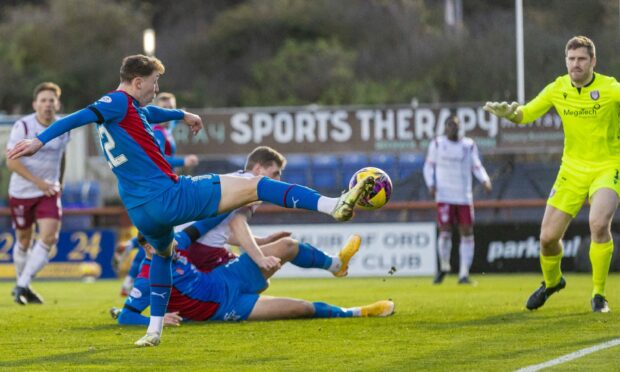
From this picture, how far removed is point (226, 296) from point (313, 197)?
2.43m

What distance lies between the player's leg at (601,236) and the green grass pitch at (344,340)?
242 millimetres

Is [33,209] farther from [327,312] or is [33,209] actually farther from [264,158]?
[264,158]

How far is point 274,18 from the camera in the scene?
53125 mm

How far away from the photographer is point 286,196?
8117 mm

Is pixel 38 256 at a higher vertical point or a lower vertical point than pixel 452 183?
lower

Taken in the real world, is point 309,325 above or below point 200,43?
below

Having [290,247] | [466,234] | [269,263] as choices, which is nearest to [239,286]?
[290,247]

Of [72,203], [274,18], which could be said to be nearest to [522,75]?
[72,203]

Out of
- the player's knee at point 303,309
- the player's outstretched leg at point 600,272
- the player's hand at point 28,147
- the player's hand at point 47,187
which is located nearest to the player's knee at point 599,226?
the player's outstretched leg at point 600,272

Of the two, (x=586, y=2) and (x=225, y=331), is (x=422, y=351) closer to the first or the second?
(x=225, y=331)

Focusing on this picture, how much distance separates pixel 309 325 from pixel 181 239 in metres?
1.30

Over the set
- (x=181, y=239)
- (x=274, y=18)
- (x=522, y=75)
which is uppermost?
(x=274, y=18)

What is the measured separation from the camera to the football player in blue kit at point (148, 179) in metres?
8.11

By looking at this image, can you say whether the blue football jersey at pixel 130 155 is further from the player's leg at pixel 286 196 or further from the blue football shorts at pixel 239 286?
the blue football shorts at pixel 239 286
